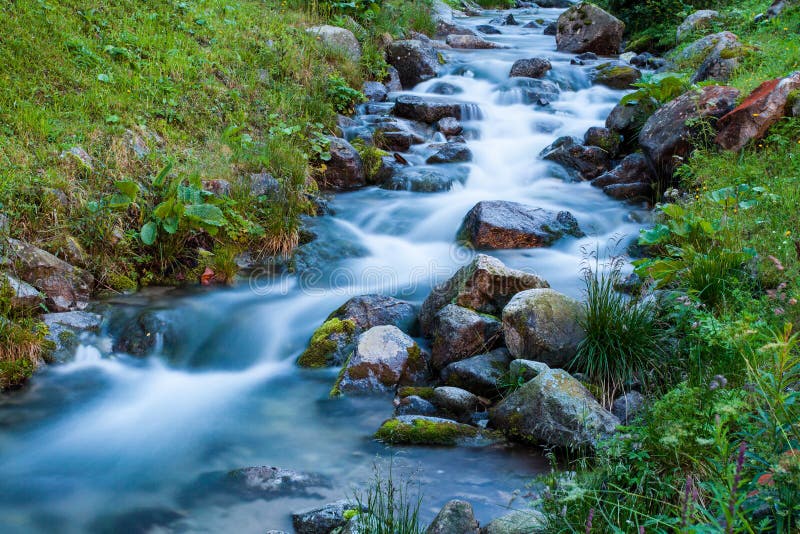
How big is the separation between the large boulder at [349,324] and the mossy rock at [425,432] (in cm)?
141

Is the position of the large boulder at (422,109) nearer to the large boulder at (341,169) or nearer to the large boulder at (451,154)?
the large boulder at (451,154)

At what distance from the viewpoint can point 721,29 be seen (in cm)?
1370

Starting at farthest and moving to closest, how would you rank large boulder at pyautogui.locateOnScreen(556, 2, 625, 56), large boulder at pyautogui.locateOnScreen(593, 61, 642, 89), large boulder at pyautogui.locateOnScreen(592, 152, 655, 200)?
large boulder at pyautogui.locateOnScreen(556, 2, 625, 56) < large boulder at pyautogui.locateOnScreen(593, 61, 642, 89) < large boulder at pyautogui.locateOnScreen(592, 152, 655, 200)

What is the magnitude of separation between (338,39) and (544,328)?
963 cm

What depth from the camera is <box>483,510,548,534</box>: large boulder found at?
2.99m

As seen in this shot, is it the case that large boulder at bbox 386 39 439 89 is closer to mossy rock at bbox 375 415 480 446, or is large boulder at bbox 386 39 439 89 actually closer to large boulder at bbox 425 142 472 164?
large boulder at bbox 425 142 472 164

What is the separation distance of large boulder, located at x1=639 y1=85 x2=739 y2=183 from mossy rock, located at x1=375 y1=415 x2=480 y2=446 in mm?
5439

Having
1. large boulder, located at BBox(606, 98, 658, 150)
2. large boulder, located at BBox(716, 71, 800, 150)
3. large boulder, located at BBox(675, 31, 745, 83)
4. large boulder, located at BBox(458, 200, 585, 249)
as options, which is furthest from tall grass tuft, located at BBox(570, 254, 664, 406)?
large boulder, located at BBox(675, 31, 745, 83)

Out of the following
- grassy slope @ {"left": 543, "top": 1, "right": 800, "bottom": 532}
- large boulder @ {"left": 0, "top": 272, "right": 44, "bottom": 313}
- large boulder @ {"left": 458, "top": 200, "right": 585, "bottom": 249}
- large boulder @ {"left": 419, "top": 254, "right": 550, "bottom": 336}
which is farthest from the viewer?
large boulder @ {"left": 458, "top": 200, "right": 585, "bottom": 249}

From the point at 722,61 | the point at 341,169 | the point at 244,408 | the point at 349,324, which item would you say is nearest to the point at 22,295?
the point at 244,408

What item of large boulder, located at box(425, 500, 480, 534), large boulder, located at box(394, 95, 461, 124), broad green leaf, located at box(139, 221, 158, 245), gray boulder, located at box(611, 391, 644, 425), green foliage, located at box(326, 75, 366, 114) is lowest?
gray boulder, located at box(611, 391, 644, 425)

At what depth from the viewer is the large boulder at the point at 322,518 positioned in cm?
367

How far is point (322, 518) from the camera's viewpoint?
146 inches

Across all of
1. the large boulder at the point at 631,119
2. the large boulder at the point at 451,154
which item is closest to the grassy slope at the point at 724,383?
the large boulder at the point at 631,119
